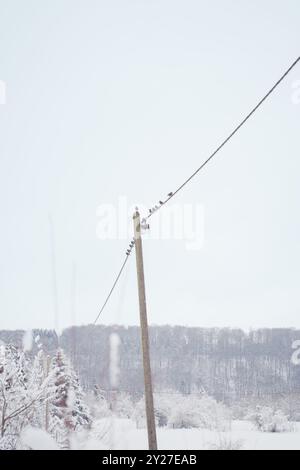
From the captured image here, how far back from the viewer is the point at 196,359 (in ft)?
317

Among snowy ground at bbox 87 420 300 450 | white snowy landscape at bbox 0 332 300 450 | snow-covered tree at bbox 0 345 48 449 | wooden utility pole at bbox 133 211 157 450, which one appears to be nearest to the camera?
wooden utility pole at bbox 133 211 157 450

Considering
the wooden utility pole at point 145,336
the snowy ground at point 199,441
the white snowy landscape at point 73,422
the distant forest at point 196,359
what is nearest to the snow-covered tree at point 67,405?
the white snowy landscape at point 73,422

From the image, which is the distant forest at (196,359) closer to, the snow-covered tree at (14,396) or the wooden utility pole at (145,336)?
the snow-covered tree at (14,396)

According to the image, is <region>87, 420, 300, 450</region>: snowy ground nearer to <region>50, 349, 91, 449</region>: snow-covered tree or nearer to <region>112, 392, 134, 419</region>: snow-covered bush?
<region>50, 349, 91, 449</region>: snow-covered tree

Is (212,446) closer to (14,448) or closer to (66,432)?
(66,432)

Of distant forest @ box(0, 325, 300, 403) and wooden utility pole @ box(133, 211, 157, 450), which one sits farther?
distant forest @ box(0, 325, 300, 403)

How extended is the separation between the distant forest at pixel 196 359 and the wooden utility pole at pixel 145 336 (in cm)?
5428

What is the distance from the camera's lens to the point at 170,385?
3285 inches

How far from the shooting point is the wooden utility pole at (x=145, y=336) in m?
A: 9.21

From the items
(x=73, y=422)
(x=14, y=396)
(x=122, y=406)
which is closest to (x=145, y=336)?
(x=14, y=396)

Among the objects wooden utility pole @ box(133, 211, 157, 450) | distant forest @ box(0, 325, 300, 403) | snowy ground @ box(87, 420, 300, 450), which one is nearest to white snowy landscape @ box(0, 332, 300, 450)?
snowy ground @ box(87, 420, 300, 450)

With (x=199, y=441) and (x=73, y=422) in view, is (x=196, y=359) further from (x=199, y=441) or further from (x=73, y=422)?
(x=199, y=441)

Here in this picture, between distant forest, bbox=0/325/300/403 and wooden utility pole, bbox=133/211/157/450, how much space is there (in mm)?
54285

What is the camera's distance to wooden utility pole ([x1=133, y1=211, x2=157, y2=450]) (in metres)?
9.21
